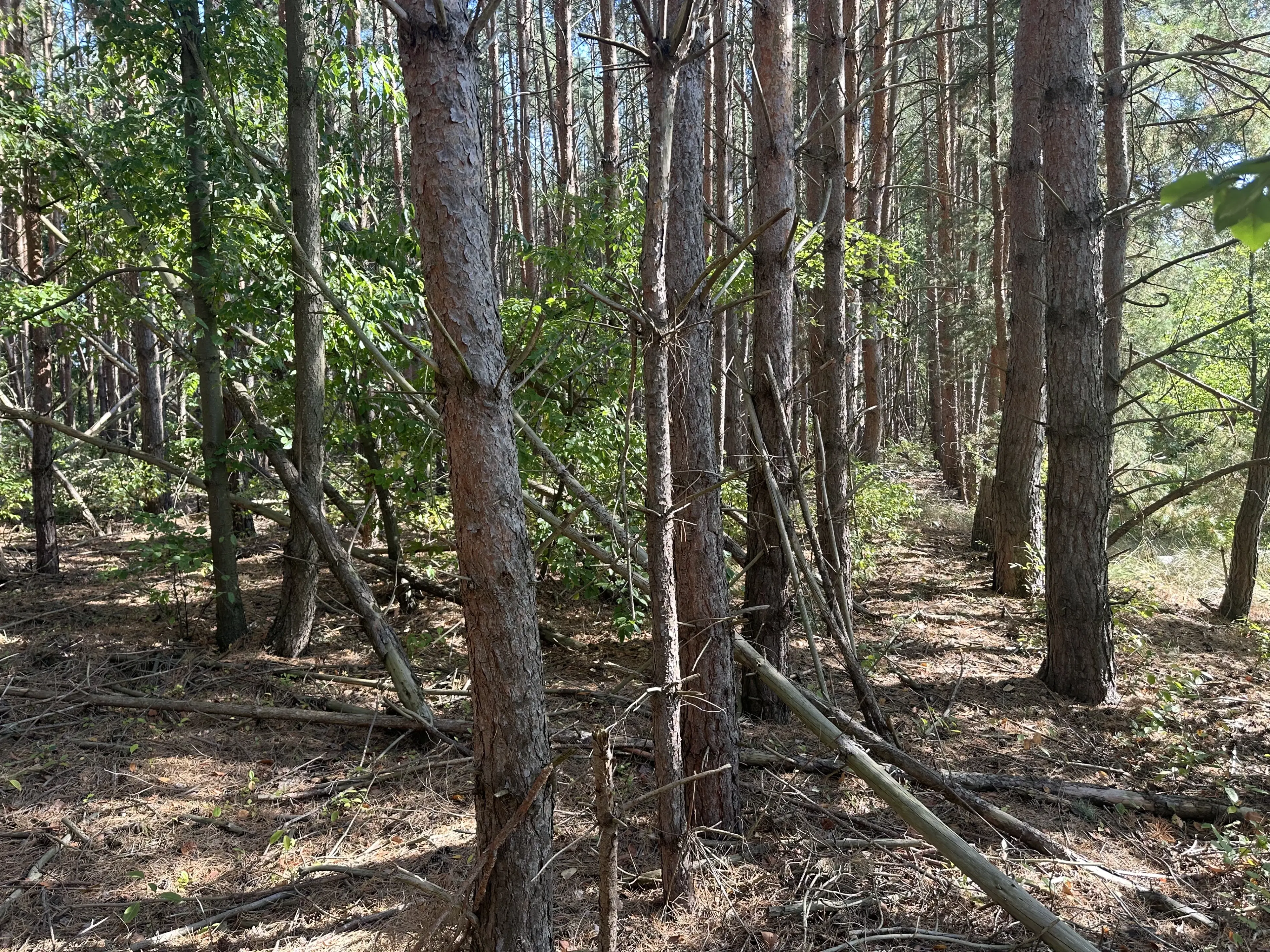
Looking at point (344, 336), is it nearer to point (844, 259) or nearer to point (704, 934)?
point (844, 259)

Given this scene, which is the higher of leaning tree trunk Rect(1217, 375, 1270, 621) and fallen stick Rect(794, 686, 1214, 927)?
leaning tree trunk Rect(1217, 375, 1270, 621)

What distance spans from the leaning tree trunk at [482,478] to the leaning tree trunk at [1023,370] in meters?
7.50

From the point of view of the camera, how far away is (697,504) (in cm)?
363

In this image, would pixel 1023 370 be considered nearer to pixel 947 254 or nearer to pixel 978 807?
pixel 978 807

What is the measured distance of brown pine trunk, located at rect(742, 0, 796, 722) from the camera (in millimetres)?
4824

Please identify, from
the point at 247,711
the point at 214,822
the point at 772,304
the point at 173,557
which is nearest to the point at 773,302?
the point at 772,304

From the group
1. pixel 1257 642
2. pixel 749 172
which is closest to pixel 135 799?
pixel 1257 642

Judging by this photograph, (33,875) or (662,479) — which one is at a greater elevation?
(662,479)

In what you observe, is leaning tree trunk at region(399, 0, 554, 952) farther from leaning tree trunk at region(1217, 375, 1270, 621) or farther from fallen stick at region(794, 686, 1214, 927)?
leaning tree trunk at region(1217, 375, 1270, 621)

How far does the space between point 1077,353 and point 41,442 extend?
1061 centimetres

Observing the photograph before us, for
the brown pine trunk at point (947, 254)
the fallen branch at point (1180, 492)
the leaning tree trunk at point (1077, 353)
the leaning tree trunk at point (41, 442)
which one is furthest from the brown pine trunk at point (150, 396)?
the brown pine trunk at point (947, 254)

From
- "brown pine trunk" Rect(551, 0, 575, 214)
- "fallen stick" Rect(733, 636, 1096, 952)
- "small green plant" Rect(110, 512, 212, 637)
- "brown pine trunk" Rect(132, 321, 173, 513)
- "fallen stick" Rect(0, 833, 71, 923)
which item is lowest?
"fallen stick" Rect(0, 833, 71, 923)

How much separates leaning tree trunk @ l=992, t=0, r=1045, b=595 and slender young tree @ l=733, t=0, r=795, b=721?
482cm

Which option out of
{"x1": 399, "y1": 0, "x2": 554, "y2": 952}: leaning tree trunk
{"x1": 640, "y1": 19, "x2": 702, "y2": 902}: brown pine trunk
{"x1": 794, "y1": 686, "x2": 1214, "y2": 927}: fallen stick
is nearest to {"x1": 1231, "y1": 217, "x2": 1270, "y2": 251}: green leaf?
{"x1": 399, "y1": 0, "x2": 554, "y2": 952}: leaning tree trunk
